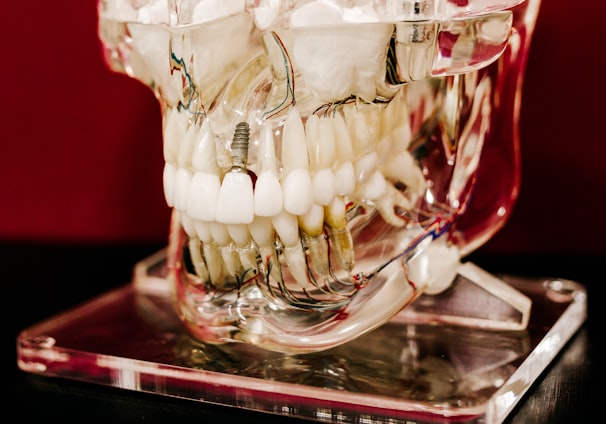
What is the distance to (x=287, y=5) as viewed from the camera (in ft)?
1.90

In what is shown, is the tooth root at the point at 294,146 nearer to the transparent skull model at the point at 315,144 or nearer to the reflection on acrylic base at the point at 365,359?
the transparent skull model at the point at 315,144

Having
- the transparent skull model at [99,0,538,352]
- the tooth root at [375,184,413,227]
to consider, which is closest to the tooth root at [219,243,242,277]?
the transparent skull model at [99,0,538,352]

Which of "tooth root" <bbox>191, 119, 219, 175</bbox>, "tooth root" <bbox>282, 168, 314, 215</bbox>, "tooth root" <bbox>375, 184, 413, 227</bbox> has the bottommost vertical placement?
"tooth root" <bbox>375, 184, 413, 227</bbox>

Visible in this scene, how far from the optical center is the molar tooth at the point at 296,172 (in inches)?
23.2

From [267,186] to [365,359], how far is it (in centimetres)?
15

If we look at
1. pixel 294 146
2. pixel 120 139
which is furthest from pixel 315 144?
pixel 120 139

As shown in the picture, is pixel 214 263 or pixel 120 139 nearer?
pixel 214 263

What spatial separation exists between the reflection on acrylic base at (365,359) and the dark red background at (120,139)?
22cm

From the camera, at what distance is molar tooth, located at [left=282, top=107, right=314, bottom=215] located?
0.59 m

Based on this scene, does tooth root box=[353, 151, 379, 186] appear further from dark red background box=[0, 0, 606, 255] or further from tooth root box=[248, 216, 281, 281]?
dark red background box=[0, 0, 606, 255]

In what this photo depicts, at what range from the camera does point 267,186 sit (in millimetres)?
590

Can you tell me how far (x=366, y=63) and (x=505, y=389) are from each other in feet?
0.72

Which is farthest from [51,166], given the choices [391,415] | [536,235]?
[391,415]

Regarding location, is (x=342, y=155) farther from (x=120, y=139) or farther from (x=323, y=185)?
(x=120, y=139)
